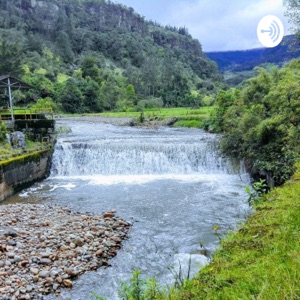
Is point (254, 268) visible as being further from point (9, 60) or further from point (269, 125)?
point (9, 60)

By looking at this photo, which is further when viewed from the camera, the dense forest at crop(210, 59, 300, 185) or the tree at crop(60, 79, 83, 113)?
the tree at crop(60, 79, 83, 113)

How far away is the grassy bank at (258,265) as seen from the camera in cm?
243

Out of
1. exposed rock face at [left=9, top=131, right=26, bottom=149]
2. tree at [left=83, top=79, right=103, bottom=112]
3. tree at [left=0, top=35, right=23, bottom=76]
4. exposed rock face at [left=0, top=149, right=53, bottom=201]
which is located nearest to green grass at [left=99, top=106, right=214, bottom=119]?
tree at [left=83, top=79, right=103, bottom=112]

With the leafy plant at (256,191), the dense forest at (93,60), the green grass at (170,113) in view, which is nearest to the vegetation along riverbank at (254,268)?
the leafy plant at (256,191)

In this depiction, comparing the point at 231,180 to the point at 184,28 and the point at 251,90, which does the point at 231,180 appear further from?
the point at 184,28

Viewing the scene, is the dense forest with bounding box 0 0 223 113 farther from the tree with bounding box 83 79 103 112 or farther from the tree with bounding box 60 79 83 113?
the tree with bounding box 60 79 83 113

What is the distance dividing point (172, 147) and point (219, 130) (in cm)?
704

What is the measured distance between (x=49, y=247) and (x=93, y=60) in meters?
60.8

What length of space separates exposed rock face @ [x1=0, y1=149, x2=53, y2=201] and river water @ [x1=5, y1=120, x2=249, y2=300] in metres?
0.41

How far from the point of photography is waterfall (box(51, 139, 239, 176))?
1541cm

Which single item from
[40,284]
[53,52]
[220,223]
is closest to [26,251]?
[40,284]

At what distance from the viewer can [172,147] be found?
16203mm

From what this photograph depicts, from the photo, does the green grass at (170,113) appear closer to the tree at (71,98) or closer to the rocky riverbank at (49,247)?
the tree at (71,98)

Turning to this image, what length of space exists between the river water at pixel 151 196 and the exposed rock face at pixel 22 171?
407 mm
